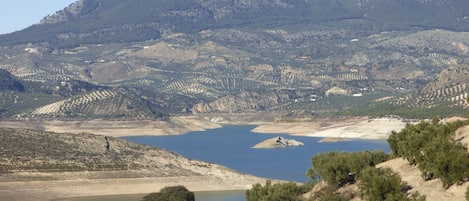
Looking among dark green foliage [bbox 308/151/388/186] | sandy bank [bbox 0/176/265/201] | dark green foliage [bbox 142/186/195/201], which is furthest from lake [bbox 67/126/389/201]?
dark green foliage [bbox 308/151/388/186]

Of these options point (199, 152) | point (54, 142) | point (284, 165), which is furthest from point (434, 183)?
point (199, 152)

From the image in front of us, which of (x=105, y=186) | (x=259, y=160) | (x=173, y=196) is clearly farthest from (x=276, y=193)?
(x=259, y=160)

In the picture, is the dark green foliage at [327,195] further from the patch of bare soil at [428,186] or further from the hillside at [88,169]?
the hillside at [88,169]

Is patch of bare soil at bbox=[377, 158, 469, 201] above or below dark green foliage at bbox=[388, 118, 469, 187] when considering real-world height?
below

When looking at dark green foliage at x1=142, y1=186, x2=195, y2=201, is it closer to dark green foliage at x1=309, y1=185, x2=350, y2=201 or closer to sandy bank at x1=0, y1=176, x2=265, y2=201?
sandy bank at x1=0, y1=176, x2=265, y2=201

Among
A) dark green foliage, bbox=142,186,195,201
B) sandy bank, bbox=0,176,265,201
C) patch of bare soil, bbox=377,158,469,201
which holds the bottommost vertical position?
sandy bank, bbox=0,176,265,201

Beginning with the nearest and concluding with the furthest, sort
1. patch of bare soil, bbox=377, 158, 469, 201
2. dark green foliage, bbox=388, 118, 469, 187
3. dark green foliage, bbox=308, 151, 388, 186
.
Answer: patch of bare soil, bbox=377, 158, 469, 201 < dark green foliage, bbox=388, 118, 469, 187 < dark green foliage, bbox=308, 151, 388, 186

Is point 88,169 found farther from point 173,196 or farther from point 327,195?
point 327,195

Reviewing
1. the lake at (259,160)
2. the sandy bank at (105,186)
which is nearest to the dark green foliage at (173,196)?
the lake at (259,160)
